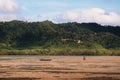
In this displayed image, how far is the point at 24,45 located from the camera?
656ft

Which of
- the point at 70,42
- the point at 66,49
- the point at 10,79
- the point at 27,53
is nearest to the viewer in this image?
the point at 10,79

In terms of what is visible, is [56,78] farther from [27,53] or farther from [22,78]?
[27,53]

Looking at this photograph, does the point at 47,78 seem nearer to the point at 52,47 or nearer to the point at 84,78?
the point at 84,78

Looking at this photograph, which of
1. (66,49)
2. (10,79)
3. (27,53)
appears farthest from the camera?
(66,49)

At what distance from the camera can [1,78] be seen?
51375mm

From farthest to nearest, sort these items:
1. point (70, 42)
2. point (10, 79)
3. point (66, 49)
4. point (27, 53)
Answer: point (70, 42)
point (66, 49)
point (27, 53)
point (10, 79)

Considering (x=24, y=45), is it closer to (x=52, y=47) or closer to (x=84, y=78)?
(x=52, y=47)

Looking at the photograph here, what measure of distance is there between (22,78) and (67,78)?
215 inches

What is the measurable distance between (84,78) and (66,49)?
132 meters

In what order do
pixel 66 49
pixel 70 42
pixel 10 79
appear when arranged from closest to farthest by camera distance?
pixel 10 79, pixel 66 49, pixel 70 42

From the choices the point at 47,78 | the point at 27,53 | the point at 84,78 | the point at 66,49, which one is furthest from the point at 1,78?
the point at 66,49

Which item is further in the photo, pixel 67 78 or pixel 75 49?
pixel 75 49

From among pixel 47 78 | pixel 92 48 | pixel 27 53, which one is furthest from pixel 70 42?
pixel 47 78

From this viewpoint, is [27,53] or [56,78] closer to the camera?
[56,78]
